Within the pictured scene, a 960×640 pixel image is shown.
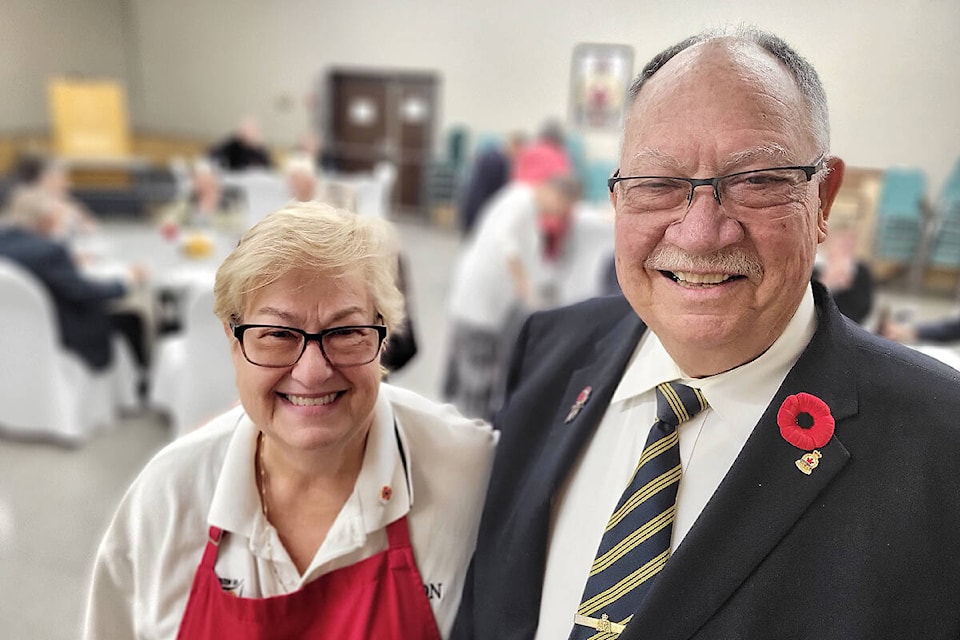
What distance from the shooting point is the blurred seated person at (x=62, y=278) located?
327 cm

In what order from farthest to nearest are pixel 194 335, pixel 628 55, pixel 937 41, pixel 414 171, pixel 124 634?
pixel 414 171, pixel 194 335, pixel 124 634, pixel 628 55, pixel 937 41

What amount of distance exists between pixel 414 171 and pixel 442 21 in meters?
5.64

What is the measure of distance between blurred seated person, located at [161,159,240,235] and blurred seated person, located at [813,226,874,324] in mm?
2124

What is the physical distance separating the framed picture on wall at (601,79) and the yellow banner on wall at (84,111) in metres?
0.58

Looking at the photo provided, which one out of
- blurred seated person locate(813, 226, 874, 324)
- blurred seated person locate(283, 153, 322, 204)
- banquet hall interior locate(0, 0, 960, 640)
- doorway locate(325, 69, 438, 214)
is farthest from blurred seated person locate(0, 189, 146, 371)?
blurred seated person locate(813, 226, 874, 324)

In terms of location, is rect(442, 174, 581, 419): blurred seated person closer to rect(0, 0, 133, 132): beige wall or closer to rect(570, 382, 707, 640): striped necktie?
rect(570, 382, 707, 640): striped necktie

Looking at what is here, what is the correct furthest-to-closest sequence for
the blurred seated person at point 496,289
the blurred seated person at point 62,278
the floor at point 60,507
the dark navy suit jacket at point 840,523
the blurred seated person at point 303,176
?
the blurred seated person at point 496,289, the blurred seated person at point 62,278, the floor at point 60,507, the blurred seated person at point 303,176, the dark navy suit jacket at point 840,523

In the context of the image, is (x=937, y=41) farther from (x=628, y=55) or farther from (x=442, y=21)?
(x=442, y=21)

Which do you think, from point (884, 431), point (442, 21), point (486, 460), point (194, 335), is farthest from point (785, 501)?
point (194, 335)

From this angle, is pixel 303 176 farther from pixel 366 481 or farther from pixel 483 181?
pixel 483 181

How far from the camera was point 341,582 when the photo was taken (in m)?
1.01

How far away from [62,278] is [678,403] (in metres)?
3.41

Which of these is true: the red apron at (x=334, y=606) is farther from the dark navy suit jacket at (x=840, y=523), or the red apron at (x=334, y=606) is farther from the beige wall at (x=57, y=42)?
the beige wall at (x=57, y=42)

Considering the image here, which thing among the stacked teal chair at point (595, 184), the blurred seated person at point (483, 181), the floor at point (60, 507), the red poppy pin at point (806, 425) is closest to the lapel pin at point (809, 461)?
the red poppy pin at point (806, 425)
